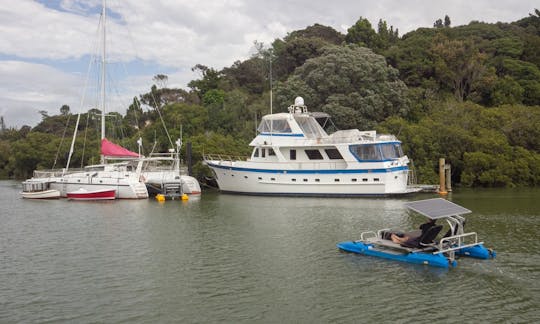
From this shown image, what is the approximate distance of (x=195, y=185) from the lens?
36.1 meters

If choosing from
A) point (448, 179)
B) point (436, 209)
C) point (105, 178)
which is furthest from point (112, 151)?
point (436, 209)

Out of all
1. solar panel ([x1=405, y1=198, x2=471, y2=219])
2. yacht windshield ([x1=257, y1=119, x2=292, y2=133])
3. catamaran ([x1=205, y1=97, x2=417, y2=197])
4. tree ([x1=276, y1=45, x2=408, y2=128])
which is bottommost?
solar panel ([x1=405, y1=198, x2=471, y2=219])

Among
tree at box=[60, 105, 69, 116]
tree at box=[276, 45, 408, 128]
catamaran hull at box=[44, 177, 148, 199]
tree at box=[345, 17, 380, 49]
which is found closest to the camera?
catamaran hull at box=[44, 177, 148, 199]

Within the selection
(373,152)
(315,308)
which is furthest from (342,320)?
(373,152)

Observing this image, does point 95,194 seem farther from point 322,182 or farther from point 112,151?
point 322,182

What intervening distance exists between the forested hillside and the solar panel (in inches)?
911

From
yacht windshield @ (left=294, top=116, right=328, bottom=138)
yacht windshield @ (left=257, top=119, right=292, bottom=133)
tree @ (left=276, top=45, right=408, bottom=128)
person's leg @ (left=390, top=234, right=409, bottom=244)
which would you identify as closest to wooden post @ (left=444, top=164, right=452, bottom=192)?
yacht windshield @ (left=294, top=116, right=328, bottom=138)

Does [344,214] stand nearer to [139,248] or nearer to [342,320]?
[139,248]

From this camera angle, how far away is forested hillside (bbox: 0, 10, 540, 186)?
3938 cm

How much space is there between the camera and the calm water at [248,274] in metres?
11.0

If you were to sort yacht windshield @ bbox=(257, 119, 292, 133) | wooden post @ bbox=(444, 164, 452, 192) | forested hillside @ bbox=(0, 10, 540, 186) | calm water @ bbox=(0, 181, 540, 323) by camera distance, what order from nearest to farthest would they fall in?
calm water @ bbox=(0, 181, 540, 323) → yacht windshield @ bbox=(257, 119, 292, 133) → wooden post @ bbox=(444, 164, 452, 192) → forested hillside @ bbox=(0, 10, 540, 186)

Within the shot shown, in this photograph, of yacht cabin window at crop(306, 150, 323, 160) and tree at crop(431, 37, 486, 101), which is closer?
yacht cabin window at crop(306, 150, 323, 160)

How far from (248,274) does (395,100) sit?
36.0m

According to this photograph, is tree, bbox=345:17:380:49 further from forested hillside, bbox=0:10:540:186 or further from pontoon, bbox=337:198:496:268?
pontoon, bbox=337:198:496:268
